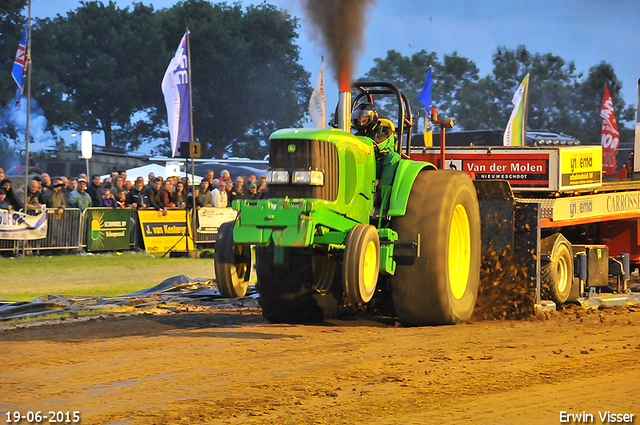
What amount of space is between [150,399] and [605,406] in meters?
2.90

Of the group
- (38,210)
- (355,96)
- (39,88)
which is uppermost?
(39,88)

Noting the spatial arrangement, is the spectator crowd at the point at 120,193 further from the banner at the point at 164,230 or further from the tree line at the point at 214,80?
the tree line at the point at 214,80

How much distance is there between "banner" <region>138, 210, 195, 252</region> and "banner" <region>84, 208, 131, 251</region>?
0.39 m

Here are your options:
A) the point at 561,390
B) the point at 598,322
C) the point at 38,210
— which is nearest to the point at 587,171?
the point at 598,322

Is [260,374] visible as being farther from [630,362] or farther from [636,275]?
[636,275]

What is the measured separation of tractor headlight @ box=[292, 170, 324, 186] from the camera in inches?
288

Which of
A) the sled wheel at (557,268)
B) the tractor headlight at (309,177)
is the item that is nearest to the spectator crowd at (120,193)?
the sled wheel at (557,268)

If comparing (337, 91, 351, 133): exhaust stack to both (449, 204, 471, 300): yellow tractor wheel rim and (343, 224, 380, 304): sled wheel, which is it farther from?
(343, 224, 380, 304): sled wheel

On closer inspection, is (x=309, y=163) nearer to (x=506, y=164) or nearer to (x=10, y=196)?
(x=506, y=164)

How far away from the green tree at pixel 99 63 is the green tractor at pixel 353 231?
54.7 metres

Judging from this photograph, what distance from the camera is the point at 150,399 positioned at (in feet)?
17.1

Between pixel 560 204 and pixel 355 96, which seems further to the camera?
pixel 560 204

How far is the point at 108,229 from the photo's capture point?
18703 millimetres

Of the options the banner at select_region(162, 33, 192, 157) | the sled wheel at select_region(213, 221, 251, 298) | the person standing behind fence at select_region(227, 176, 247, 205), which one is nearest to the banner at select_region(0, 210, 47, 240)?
the banner at select_region(162, 33, 192, 157)
